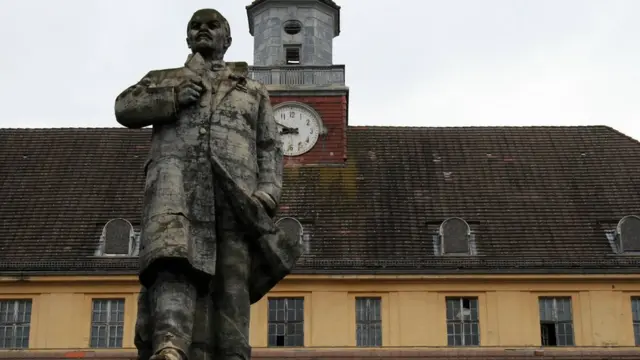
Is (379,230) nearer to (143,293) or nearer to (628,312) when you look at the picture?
(628,312)

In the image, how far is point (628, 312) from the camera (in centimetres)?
3994

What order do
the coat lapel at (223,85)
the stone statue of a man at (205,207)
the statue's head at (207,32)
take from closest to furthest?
the stone statue of a man at (205,207)
the coat lapel at (223,85)
the statue's head at (207,32)

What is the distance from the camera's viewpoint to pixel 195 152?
Result: 11562 millimetres

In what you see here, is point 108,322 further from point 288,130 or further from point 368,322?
point 288,130

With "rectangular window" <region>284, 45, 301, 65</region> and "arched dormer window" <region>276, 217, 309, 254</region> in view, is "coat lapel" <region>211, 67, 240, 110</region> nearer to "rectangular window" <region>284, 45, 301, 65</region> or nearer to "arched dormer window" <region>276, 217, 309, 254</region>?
"arched dormer window" <region>276, 217, 309, 254</region>

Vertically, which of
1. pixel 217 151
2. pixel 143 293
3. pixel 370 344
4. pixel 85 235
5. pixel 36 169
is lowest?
pixel 143 293

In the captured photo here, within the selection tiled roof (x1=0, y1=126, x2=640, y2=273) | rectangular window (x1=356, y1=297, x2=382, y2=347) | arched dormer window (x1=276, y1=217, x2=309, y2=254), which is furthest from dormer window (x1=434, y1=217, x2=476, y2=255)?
arched dormer window (x1=276, y1=217, x2=309, y2=254)

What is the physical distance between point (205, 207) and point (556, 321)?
29794 mm

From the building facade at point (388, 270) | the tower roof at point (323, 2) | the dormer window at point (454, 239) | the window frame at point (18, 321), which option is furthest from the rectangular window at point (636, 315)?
the window frame at point (18, 321)

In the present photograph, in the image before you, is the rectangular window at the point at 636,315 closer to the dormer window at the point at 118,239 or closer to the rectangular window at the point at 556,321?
the rectangular window at the point at 556,321

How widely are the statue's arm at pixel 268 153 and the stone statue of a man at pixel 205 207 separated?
1cm

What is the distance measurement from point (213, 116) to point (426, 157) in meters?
33.5

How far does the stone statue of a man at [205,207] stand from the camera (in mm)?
11141

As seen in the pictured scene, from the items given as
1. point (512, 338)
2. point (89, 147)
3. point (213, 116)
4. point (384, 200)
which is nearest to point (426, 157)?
point (384, 200)
